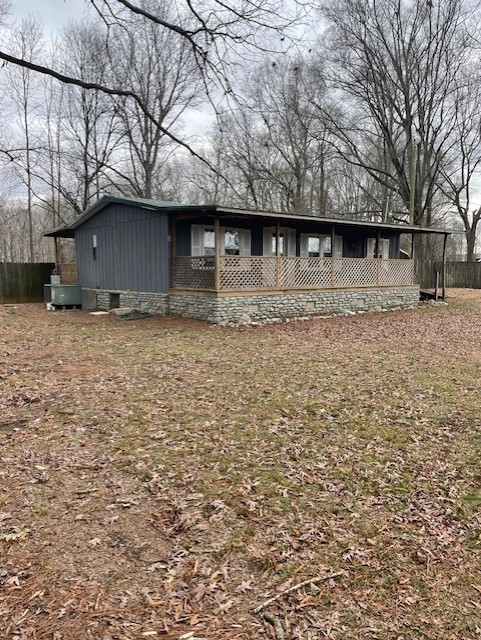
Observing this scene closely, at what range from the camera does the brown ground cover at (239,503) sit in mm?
2357

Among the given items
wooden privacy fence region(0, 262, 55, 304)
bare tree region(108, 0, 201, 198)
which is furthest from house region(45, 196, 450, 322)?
wooden privacy fence region(0, 262, 55, 304)

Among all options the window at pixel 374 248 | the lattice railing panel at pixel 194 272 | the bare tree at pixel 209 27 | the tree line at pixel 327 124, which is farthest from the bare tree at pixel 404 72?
the bare tree at pixel 209 27

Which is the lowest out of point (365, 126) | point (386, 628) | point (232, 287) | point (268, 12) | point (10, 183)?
point (386, 628)

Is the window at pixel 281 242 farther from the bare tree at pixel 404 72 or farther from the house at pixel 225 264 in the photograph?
the bare tree at pixel 404 72

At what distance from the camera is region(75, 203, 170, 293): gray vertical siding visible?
1438cm

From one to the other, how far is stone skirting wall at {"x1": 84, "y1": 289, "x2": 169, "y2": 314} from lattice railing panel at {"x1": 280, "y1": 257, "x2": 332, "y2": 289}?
3.88m

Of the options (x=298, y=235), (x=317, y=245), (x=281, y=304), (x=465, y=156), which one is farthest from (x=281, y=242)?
(x=465, y=156)

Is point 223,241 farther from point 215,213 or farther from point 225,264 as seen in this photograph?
point 215,213

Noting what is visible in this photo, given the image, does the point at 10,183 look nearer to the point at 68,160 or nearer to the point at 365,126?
the point at 68,160

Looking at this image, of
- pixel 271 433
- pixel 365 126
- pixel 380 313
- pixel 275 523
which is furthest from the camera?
pixel 365 126

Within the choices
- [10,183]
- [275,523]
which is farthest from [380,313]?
[10,183]

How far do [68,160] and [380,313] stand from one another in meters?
19.3

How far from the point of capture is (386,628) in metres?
2.26

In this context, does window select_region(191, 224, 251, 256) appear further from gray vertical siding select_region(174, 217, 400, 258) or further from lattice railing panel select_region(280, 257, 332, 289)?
lattice railing panel select_region(280, 257, 332, 289)
